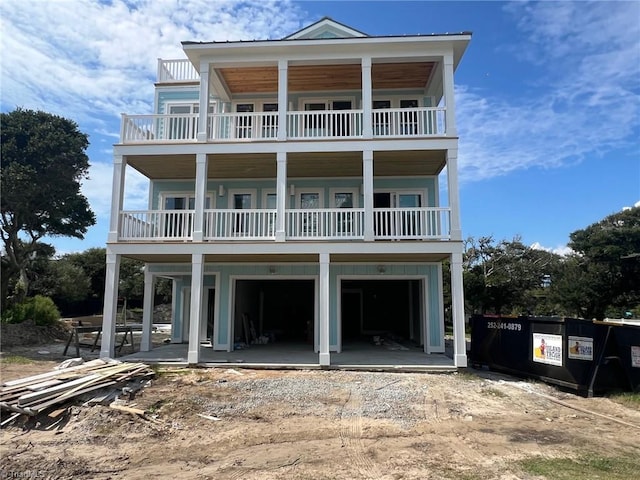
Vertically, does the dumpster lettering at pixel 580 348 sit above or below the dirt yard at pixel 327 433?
above

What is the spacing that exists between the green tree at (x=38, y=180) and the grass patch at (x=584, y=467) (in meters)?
18.7

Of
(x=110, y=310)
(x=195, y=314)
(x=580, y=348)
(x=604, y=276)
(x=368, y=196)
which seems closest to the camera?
(x=580, y=348)

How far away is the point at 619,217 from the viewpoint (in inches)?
1246

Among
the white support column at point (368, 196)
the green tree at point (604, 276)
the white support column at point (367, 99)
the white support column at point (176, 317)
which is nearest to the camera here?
the white support column at point (368, 196)

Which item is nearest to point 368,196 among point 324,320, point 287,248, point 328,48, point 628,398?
point 287,248

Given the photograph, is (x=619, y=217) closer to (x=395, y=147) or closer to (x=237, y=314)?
(x=395, y=147)

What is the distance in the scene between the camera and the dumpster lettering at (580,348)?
898 cm

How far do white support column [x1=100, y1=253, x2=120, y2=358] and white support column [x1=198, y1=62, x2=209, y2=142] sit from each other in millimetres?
4220

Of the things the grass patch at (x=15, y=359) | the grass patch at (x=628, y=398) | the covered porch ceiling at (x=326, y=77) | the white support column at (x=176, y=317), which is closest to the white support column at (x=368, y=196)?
the covered porch ceiling at (x=326, y=77)

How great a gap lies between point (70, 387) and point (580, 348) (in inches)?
399

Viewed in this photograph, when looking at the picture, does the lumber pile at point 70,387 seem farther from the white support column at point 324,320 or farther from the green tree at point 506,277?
the green tree at point 506,277

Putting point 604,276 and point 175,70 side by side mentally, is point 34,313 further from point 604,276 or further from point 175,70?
point 604,276

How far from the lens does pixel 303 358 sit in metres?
12.2

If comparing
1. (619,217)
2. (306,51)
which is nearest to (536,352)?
(306,51)
